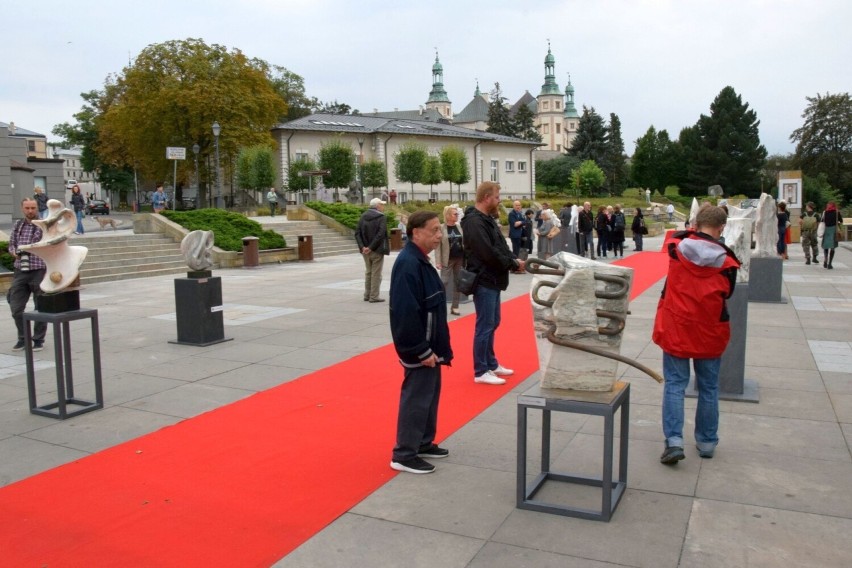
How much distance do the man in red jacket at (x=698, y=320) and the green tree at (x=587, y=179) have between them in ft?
217

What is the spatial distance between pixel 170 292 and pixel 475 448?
437 inches

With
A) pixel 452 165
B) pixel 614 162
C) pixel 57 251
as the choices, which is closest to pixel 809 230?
pixel 57 251

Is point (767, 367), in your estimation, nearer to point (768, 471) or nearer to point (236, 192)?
point (768, 471)

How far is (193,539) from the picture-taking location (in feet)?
12.6

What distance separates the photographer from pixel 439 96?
136 meters

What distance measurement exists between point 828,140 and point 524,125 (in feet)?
127

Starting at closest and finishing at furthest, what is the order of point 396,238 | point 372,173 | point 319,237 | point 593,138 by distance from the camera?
point 396,238 < point 319,237 < point 372,173 < point 593,138

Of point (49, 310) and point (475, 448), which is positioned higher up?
point (49, 310)

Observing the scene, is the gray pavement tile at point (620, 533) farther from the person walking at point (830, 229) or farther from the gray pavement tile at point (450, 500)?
the person walking at point (830, 229)

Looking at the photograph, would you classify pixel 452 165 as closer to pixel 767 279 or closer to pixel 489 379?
pixel 767 279

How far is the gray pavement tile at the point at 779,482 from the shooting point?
4.15 m

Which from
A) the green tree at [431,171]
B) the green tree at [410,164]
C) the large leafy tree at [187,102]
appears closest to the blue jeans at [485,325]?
the large leafy tree at [187,102]

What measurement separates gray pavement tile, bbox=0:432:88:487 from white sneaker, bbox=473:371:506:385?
11.6 ft

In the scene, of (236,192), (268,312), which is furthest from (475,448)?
(236,192)
